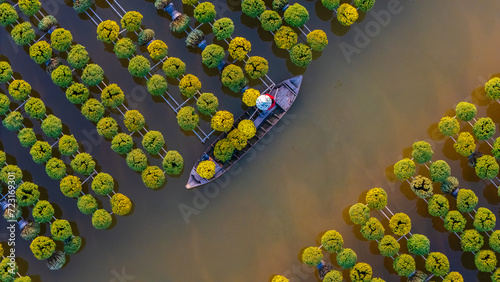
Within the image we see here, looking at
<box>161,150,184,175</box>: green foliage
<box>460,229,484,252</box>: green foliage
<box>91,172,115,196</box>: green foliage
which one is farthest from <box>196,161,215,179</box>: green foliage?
<box>460,229,484,252</box>: green foliage

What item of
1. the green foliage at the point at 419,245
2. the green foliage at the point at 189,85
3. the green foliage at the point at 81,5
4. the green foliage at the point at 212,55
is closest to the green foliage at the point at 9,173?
the green foliage at the point at 81,5

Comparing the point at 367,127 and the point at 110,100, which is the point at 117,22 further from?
the point at 367,127

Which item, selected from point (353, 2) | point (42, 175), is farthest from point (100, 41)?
point (353, 2)

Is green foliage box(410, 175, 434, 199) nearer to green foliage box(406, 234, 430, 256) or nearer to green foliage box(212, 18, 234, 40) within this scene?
green foliage box(406, 234, 430, 256)

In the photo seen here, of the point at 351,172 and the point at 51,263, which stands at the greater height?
the point at 51,263

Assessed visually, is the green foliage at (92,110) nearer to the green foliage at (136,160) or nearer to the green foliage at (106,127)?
the green foliage at (106,127)

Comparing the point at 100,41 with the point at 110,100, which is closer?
the point at 110,100
